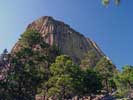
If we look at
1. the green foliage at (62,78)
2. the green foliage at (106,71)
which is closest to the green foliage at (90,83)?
the green foliage at (62,78)

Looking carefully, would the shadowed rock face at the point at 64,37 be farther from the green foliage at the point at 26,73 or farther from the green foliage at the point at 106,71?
the green foliage at the point at 26,73

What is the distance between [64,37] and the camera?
490 feet

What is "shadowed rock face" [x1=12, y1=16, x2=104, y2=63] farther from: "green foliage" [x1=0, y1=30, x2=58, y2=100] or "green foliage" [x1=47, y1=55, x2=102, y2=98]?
"green foliage" [x1=47, y1=55, x2=102, y2=98]

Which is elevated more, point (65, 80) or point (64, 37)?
point (64, 37)

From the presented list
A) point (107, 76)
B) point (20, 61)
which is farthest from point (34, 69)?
point (107, 76)

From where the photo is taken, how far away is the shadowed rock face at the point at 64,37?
14475 centimetres

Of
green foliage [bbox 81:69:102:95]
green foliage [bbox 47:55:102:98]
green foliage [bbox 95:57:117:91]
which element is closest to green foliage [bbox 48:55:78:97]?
green foliage [bbox 47:55:102:98]

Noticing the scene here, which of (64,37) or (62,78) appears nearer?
(62,78)

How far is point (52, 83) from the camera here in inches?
2124

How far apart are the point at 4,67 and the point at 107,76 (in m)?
32.9

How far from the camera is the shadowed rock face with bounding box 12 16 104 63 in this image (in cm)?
14475

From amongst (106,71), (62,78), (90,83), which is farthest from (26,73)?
(106,71)

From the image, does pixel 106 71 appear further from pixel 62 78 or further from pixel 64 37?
pixel 64 37

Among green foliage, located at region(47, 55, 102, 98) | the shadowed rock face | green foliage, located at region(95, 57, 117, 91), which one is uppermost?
the shadowed rock face
